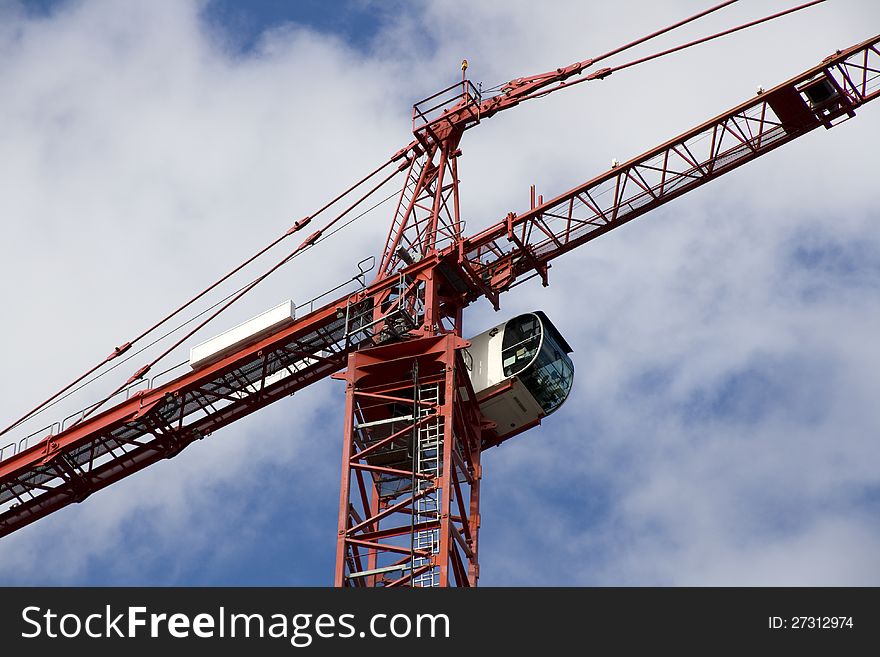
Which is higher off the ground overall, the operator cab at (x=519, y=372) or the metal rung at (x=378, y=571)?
the operator cab at (x=519, y=372)

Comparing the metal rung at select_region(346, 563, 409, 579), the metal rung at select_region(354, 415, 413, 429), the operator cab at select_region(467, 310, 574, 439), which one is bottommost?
the metal rung at select_region(346, 563, 409, 579)

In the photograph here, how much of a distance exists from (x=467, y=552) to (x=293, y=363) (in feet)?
33.2

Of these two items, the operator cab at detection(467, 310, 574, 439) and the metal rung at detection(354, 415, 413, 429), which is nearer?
the metal rung at detection(354, 415, 413, 429)

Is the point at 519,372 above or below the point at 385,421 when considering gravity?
above

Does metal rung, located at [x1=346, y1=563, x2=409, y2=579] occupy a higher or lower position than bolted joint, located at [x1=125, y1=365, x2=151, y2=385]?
lower

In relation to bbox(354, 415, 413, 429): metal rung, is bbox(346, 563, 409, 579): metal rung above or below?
below

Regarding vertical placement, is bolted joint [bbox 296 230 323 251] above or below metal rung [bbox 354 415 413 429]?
above

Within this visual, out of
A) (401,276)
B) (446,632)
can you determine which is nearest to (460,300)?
(401,276)

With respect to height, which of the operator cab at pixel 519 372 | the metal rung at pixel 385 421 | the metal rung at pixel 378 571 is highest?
the operator cab at pixel 519 372

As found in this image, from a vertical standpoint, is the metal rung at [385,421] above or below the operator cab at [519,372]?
below

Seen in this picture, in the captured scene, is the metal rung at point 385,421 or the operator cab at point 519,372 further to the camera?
the operator cab at point 519,372

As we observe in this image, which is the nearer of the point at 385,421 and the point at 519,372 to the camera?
the point at 385,421

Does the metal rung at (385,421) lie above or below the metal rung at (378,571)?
above

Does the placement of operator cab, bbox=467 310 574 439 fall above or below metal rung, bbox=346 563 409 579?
above
